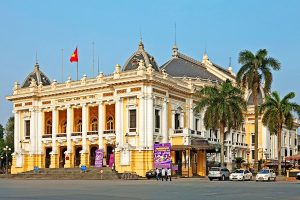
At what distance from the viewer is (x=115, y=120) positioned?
70875 mm

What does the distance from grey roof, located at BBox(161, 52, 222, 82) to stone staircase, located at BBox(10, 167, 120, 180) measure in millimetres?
27025

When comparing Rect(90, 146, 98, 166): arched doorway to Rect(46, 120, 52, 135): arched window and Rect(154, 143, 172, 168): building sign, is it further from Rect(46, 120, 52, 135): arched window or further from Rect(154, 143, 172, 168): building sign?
Rect(154, 143, 172, 168): building sign

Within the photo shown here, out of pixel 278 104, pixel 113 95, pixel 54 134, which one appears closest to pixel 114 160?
pixel 113 95

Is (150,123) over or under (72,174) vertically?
over

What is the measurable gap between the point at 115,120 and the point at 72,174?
31.3 feet

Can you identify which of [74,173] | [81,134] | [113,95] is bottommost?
[74,173]

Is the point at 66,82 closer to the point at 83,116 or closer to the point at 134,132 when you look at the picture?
the point at 83,116

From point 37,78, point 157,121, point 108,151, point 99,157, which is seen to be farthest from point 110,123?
point 37,78

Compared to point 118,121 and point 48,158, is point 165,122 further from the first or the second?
point 48,158

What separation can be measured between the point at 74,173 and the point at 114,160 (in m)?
→ 5.19

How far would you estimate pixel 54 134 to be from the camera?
3066 inches

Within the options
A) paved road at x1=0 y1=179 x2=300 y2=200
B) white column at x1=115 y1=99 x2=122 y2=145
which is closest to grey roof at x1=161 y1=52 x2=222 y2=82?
white column at x1=115 y1=99 x2=122 y2=145

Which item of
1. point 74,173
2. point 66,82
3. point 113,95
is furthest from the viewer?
point 66,82

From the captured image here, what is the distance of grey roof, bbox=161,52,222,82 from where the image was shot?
8950 cm
